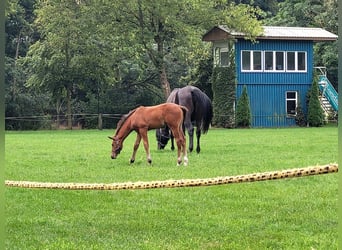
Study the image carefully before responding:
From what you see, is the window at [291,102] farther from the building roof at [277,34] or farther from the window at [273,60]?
the building roof at [277,34]

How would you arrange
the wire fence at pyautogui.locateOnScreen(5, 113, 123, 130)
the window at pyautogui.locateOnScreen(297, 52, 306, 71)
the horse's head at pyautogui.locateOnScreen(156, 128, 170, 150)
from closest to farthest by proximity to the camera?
the horse's head at pyautogui.locateOnScreen(156, 128, 170, 150) → the wire fence at pyautogui.locateOnScreen(5, 113, 123, 130) → the window at pyautogui.locateOnScreen(297, 52, 306, 71)

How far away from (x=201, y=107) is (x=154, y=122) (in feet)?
9.87

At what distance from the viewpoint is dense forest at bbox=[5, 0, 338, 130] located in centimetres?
3828

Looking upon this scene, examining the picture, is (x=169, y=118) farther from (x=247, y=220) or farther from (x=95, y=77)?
(x=95, y=77)

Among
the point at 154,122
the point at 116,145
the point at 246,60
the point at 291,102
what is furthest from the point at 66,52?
the point at 154,122

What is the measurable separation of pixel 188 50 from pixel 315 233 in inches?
1382

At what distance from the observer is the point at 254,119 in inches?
1542

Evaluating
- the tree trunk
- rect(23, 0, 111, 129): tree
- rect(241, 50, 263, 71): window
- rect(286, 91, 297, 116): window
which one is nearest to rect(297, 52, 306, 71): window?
rect(286, 91, 297, 116): window

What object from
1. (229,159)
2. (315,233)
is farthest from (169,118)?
(315,233)

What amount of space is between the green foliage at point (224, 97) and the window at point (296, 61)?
3858 mm

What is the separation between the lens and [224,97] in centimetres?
3944

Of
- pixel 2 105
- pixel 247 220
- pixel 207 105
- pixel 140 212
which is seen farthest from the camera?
pixel 207 105

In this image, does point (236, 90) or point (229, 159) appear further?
point (236, 90)

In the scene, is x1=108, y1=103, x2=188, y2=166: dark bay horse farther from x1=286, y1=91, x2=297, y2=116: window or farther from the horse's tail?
x1=286, y1=91, x2=297, y2=116: window
